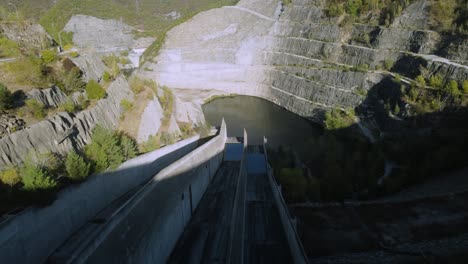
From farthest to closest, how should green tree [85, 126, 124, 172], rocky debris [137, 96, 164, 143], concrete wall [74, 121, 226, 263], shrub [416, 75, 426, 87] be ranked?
1. shrub [416, 75, 426, 87]
2. rocky debris [137, 96, 164, 143]
3. green tree [85, 126, 124, 172]
4. concrete wall [74, 121, 226, 263]

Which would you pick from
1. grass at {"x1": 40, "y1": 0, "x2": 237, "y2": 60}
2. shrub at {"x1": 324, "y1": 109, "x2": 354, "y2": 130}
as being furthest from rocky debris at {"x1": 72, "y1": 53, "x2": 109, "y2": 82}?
grass at {"x1": 40, "y1": 0, "x2": 237, "y2": 60}

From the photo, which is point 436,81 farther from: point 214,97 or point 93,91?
point 214,97

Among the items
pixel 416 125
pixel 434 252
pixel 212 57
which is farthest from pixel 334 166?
pixel 212 57

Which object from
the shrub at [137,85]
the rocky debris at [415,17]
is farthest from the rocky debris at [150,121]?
the rocky debris at [415,17]

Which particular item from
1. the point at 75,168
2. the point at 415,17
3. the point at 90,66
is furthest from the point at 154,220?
the point at 415,17

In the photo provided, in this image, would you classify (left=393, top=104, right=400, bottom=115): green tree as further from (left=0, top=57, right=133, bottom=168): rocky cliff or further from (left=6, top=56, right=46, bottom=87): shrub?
(left=6, top=56, right=46, bottom=87): shrub

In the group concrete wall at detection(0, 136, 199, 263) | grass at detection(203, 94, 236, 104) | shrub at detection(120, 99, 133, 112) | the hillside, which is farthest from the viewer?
grass at detection(203, 94, 236, 104)

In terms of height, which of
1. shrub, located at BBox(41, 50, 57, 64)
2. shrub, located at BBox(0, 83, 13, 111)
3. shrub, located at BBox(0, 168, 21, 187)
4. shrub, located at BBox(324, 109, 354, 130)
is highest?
shrub, located at BBox(41, 50, 57, 64)
